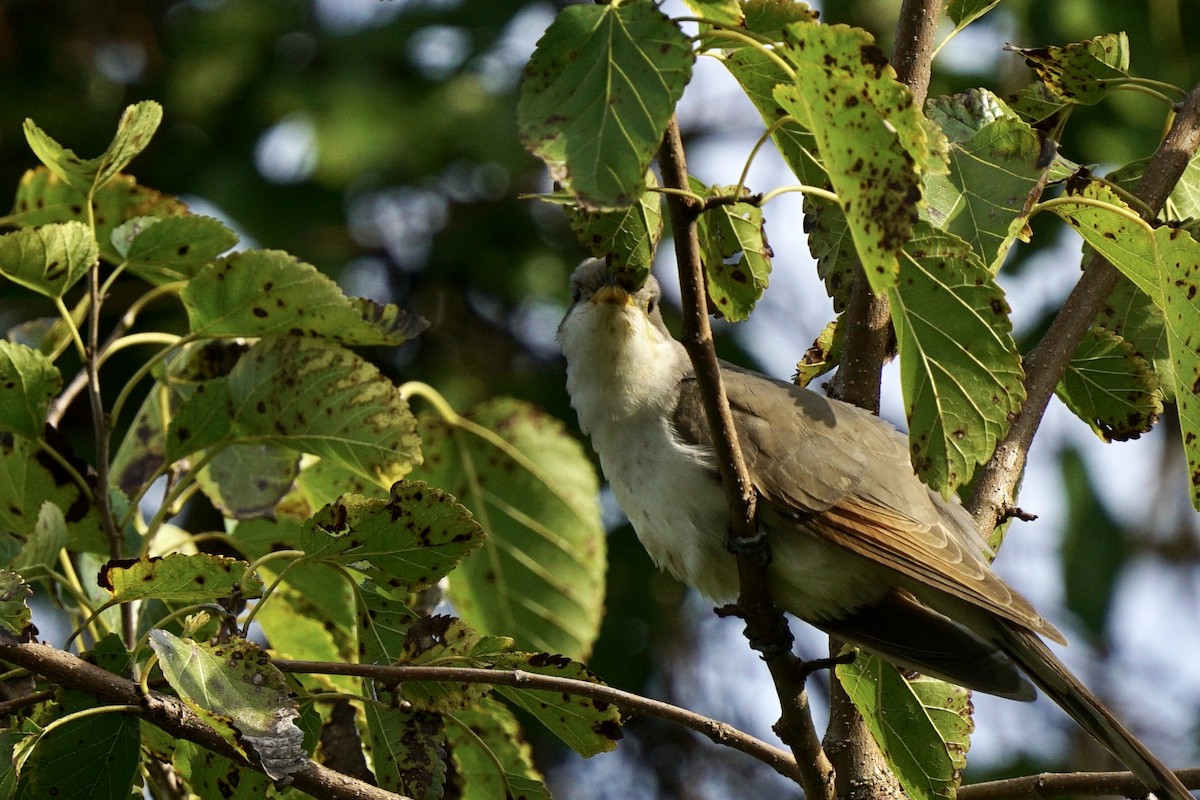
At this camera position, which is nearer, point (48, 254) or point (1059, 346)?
point (48, 254)

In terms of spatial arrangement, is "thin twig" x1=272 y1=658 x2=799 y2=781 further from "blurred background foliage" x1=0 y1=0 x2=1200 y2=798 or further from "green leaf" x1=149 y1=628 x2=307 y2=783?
"blurred background foliage" x1=0 y1=0 x2=1200 y2=798

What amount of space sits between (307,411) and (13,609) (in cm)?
77

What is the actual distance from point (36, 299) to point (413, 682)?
4.35 meters

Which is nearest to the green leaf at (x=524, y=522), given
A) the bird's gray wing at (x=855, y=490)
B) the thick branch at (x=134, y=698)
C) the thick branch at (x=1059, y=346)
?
the bird's gray wing at (x=855, y=490)

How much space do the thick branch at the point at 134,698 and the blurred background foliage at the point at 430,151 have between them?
3.82 meters

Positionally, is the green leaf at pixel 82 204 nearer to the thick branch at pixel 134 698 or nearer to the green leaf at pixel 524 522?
the green leaf at pixel 524 522

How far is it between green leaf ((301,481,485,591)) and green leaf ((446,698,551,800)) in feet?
1.68

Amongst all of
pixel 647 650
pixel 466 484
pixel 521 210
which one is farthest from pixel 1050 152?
pixel 521 210

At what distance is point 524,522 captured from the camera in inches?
133

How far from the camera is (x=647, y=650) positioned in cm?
605

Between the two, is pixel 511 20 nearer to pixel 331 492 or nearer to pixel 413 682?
pixel 331 492

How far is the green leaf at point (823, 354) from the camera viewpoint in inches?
117

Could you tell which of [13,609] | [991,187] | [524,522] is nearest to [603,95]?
[991,187]

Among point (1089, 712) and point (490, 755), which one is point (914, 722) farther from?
point (490, 755)
